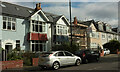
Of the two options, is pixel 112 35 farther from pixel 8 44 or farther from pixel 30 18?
pixel 8 44

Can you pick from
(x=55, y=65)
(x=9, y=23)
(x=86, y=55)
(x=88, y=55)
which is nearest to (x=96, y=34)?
(x=88, y=55)

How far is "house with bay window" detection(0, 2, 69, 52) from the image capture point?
2102 cm

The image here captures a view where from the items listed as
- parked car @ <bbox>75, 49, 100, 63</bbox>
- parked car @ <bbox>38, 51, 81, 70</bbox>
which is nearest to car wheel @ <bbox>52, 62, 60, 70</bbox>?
parked car @ <bbox>38, 51, 81, 70</bbox>

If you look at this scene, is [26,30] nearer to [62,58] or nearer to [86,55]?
[86,55]

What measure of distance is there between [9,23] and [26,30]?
3.06 meters

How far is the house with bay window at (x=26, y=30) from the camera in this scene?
21.0 metres

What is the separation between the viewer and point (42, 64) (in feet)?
43.2

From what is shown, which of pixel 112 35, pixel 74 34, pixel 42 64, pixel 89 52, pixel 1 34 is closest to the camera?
pixel 42 64

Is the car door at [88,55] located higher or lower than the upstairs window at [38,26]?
lower

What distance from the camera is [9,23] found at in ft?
70.2

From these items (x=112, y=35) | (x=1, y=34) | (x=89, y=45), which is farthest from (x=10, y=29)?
(x=112, y=35)

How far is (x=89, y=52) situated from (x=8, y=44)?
1085 centimetres

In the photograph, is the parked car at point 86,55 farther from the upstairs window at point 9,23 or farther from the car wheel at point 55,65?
the upstairs window at point 9,23

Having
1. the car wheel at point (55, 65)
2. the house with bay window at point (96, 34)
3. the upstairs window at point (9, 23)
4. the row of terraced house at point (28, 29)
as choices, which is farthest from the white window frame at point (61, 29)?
the car wheel at point (55, 65)
